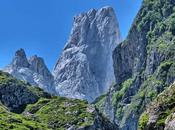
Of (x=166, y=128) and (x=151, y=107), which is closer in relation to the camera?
(x=166, y=128)

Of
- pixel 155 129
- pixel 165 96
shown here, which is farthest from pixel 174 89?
pixel 155 129

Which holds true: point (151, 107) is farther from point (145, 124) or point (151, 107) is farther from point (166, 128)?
point (166, 128)

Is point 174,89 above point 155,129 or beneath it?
above

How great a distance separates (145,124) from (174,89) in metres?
3.37

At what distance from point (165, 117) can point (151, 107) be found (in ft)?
6.26

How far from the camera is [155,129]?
39938 mm

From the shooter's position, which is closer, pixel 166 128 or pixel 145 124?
pixel 166 128

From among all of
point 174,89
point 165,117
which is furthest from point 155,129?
point 174,89

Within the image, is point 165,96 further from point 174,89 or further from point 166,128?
point 166,128

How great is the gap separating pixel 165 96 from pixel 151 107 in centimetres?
132

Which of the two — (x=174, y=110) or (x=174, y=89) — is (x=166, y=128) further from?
(x=174, y=89)

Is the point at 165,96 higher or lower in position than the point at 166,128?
higher

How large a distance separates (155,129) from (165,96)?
9.31ft

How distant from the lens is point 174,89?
137ft
